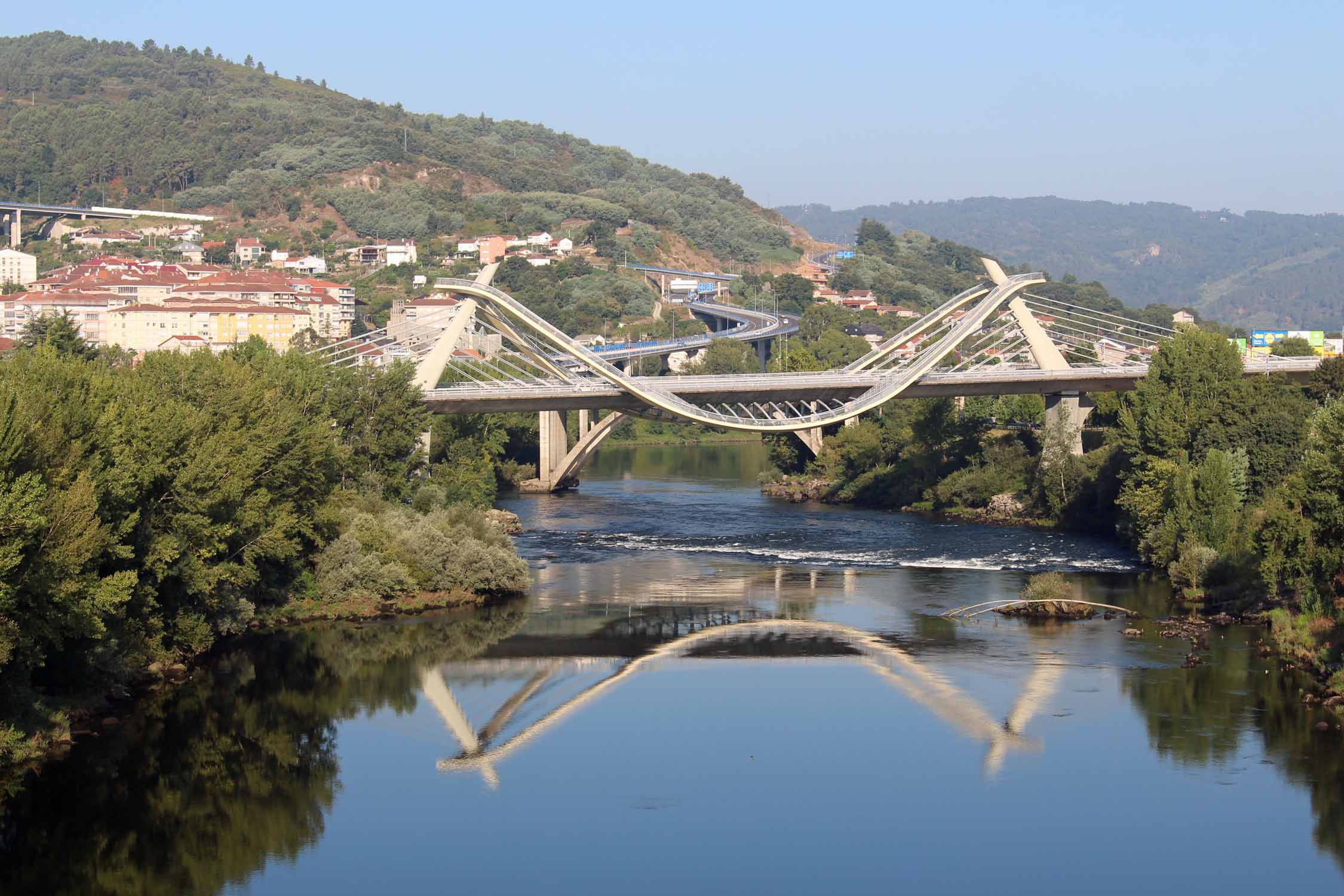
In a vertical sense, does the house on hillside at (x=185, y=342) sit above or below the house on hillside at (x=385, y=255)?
below

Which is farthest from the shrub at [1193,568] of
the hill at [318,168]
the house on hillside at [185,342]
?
the hill at [318,168]

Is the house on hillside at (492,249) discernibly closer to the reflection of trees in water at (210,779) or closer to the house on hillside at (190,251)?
the house on hillside at (190,251)

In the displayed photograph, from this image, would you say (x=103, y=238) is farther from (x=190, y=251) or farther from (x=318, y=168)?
(x=318, y=168)

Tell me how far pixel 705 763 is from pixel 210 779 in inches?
254

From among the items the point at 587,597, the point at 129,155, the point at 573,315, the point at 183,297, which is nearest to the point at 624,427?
the point at 573,315

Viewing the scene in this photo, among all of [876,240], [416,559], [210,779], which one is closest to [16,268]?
[876,240]

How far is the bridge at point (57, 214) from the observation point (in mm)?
116812

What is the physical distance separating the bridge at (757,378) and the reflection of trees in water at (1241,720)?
20.1 meters

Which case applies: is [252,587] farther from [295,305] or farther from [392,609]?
[295,305]

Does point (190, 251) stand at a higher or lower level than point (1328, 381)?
higher

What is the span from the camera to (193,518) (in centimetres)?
2650

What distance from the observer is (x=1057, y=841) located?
20062mm

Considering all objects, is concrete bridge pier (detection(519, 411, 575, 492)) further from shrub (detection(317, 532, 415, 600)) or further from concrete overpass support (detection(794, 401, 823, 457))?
shrub (detection(317, 532, 415, 600))

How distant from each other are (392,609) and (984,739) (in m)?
12.7
